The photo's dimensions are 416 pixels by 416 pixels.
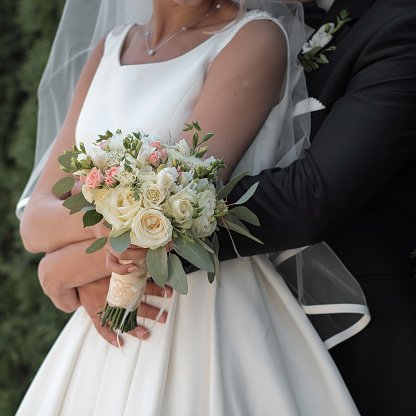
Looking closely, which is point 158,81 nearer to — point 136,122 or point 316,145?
point 136,122

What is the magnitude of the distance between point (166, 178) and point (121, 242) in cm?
18

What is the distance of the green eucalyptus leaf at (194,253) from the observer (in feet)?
6.41

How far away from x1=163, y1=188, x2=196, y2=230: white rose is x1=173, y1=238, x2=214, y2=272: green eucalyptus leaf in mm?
46

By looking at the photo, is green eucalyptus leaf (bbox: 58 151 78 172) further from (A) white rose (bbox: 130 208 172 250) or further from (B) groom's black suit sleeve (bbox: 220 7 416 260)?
(B) groom's black suit sleeve (bbox: 220 7 416 260)

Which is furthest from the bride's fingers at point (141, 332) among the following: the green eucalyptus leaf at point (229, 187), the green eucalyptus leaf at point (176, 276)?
the green eucalyptus leaf at point (229, 187)

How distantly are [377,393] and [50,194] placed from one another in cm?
117

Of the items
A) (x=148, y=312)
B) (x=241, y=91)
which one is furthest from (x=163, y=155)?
(x=148, y=312)

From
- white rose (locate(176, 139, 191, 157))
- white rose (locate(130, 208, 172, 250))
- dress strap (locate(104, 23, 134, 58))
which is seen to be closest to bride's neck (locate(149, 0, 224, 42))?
dress strap (locate(104, 23, 134, 58))

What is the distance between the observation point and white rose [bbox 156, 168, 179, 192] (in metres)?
1.93

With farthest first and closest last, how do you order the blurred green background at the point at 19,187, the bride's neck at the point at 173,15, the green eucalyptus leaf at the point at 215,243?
the blurred green background at the point at 19,187 → the bride's neck at the point at 173,15 → the green eucalyptus leaf at the point at 215,243

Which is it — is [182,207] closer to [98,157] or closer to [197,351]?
[98,157]

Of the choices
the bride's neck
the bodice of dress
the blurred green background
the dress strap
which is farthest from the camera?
the blurred green background

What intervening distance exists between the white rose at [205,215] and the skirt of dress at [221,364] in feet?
1.25

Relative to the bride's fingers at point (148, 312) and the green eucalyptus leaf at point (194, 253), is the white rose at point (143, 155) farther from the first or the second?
the bride's fingers at point (148, 312)
